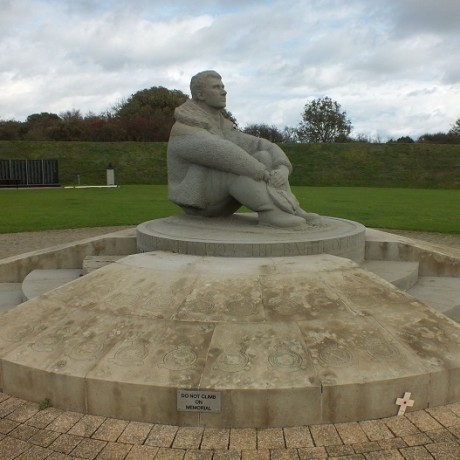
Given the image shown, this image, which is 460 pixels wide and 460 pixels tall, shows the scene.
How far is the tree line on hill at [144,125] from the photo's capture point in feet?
132

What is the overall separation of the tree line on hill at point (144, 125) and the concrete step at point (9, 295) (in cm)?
2978

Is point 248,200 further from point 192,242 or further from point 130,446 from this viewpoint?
point 130,446

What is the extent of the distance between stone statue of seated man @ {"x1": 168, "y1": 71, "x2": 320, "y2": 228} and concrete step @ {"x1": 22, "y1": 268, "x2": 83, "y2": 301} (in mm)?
1695

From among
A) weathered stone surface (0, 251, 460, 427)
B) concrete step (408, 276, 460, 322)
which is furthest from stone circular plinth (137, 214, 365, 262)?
concrete step (408, 276, 460, 322)

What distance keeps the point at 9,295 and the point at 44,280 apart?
53 centimetres

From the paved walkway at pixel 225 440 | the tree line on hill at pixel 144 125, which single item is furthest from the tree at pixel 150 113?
the paved walkway at pixel 225 440

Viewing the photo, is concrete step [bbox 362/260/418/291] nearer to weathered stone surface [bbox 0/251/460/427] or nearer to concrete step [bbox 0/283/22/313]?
weathered stone surface [bbox 0/251/460/427]

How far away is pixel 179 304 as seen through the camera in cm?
383

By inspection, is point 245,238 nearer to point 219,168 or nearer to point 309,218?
point 219,168

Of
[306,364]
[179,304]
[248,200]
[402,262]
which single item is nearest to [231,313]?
[179,304]

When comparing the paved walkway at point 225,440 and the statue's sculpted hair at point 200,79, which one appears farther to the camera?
the statue's sculpted hair at point 200,79

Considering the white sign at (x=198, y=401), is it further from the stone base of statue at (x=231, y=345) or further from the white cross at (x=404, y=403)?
the white cross at (x=404, y=403)

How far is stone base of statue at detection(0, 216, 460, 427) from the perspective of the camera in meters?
2.93

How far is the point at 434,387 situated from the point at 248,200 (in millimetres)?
3220
